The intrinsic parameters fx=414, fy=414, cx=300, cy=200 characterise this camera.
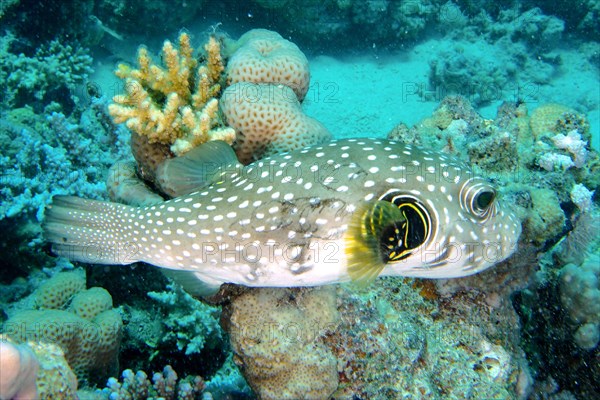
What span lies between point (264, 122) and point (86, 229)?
211cm

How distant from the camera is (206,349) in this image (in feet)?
19.6

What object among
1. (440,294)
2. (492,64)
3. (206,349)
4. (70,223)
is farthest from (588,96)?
(70,223)

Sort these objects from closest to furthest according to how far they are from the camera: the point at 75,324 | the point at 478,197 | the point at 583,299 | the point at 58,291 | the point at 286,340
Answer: the point at 478,197, the point at 286,340, the point at 75,324, the point at 583,299, the point at 58,291

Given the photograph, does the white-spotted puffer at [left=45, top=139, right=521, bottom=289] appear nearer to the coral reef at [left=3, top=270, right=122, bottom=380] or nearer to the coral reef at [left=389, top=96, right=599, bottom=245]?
the coral reef at [left=3, top=270, right=122, bottom=380]

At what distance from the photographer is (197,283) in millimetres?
3748

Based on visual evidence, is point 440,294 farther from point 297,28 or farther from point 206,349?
point 297,28

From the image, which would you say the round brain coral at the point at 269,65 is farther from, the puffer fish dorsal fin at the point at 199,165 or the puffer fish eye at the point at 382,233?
the puffer fish eye at the point at 382,233

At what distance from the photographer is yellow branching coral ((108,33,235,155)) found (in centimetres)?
449

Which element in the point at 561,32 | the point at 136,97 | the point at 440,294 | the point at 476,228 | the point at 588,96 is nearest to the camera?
the point at 476,228

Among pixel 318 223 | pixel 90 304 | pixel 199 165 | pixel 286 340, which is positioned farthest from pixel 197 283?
pixel 90 304

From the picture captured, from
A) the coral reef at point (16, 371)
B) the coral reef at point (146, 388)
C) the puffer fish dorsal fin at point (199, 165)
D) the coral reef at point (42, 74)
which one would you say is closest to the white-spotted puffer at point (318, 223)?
the puffer fish dorsal fin at point (199, 165)

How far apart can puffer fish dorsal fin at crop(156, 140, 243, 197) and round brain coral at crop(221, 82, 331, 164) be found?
61cm

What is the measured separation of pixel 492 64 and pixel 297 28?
8.60 metres

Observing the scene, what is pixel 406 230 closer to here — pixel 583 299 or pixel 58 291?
pixel 583 299
